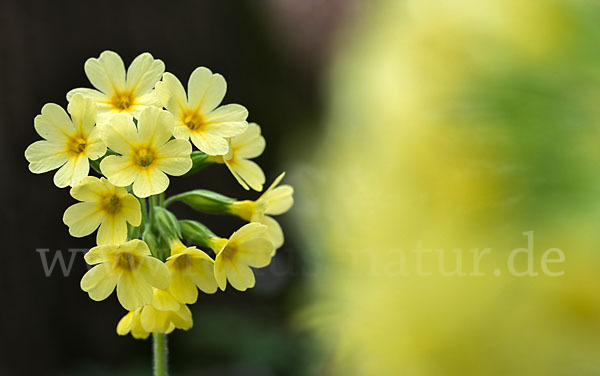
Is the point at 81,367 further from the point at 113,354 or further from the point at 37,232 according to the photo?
the point at 37,232

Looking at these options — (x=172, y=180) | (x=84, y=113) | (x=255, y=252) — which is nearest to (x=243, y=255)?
(x=255, y=252)

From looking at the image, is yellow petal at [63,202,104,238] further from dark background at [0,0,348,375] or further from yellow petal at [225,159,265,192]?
dark background at [0,0,348,375]

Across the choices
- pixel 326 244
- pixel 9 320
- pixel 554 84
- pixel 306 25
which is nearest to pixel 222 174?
pixel 306 25

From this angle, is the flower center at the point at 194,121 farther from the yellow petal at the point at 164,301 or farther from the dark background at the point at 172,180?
the dark background at the point at 172,180

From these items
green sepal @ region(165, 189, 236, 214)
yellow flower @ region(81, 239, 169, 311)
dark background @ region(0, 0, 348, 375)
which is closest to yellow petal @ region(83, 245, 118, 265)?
yellow flower @ region(81, 239, 169, 311)

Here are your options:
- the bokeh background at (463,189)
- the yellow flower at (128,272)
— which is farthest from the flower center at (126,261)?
the bokeh background at (463,189)

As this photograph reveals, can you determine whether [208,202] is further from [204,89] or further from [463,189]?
[463,189]
